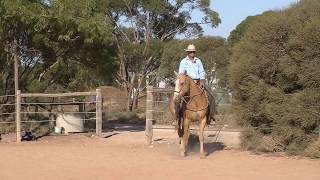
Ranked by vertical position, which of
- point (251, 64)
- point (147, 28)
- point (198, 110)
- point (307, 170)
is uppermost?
point (147, 28)

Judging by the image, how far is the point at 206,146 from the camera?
1532 centimetres

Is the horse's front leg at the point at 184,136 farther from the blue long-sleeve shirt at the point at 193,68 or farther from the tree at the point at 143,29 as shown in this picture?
the tree at the point at 143,29

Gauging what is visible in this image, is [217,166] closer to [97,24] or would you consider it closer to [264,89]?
[264,89]

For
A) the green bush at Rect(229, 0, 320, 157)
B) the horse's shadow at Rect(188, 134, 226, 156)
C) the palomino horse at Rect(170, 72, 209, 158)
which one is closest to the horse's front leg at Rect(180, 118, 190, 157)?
the palomino horse at Rect(170, 72, 209, 158)

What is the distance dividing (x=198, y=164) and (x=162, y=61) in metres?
30.0

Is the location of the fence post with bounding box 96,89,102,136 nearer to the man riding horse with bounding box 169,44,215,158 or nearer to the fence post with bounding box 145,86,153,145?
the fence post with bounding box 145,86,153,145

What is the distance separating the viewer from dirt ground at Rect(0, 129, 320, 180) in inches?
407

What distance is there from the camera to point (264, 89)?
13.5 m

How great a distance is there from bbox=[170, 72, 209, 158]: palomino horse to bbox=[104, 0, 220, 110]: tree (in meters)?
24.7

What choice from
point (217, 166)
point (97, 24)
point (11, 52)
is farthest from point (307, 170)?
point (11, 52)

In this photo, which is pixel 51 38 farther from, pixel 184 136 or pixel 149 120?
pixel 184 136

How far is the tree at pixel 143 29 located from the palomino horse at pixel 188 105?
973 inches

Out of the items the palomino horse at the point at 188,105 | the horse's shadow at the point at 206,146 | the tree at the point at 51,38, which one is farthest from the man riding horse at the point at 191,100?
the tree at the point at 51,38

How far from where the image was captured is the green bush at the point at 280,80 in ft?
41.2
